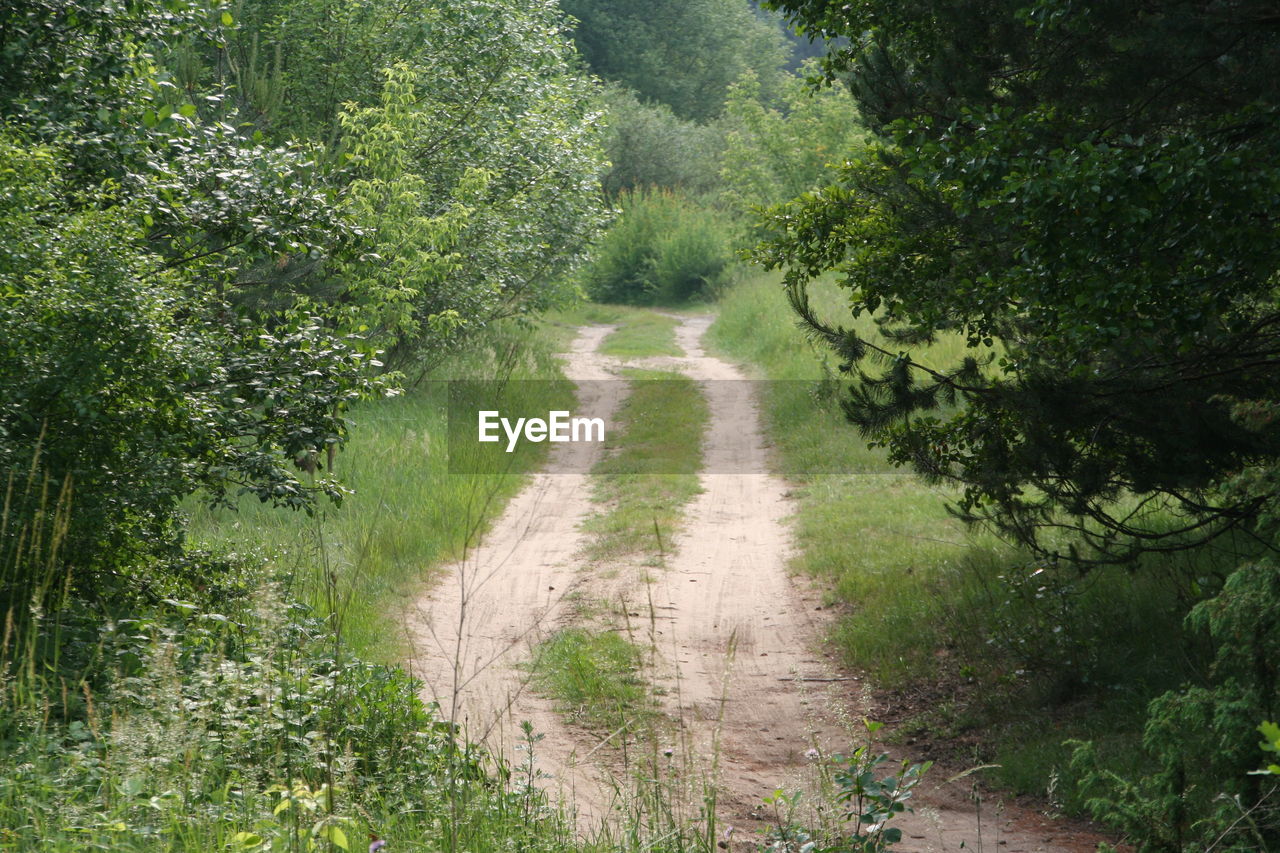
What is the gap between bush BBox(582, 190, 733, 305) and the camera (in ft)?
108

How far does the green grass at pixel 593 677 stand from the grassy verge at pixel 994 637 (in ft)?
5.70

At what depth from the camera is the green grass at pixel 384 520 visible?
27.2ft

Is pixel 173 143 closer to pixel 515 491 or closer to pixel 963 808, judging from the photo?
pixel 963 808

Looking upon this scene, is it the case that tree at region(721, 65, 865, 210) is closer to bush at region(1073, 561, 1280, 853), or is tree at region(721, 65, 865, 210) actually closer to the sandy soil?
the sandy soil

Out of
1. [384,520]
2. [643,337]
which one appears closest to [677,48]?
[643,337]

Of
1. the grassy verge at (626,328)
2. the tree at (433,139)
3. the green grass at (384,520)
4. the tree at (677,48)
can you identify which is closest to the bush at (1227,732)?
the green grass at (384,520)

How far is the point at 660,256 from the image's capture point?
3369 centimetres

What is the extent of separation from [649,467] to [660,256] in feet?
65.3

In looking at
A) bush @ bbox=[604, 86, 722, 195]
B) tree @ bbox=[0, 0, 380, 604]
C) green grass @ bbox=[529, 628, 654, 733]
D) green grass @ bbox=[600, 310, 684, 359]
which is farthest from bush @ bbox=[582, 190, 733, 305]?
tree @ bbox=[0, 0, 380, 604]

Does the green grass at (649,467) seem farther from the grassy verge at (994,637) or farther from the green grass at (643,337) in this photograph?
the green grass at (643,337)

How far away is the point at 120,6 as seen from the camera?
6648 mm

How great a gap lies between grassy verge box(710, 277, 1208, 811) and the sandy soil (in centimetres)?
36

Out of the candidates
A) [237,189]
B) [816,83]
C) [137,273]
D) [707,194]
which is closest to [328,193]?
[237,189]

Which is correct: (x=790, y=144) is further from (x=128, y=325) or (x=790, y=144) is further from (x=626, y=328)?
(x=128, y=325)
